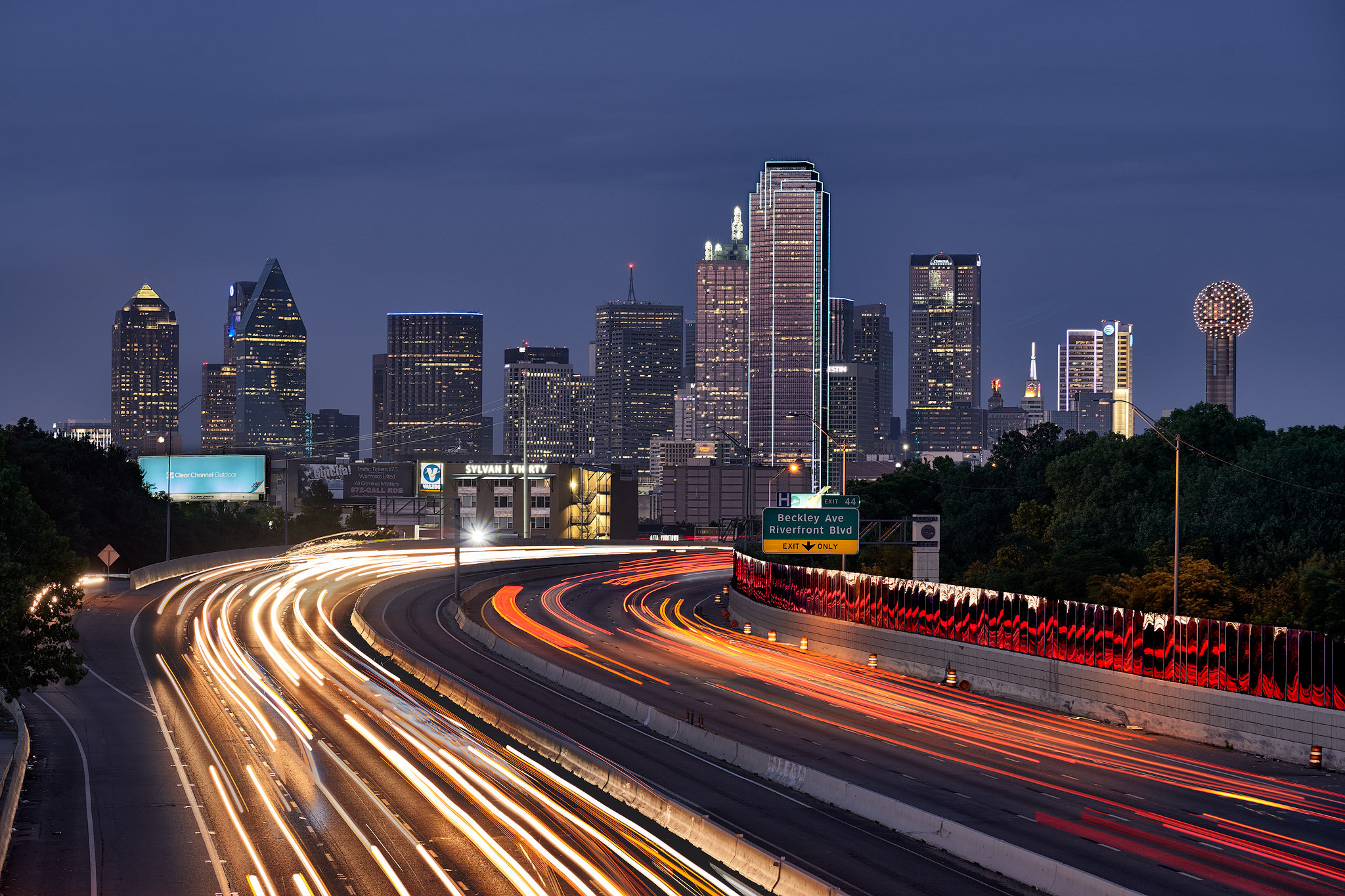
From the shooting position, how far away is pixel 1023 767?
32656mm

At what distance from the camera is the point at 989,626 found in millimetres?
47438

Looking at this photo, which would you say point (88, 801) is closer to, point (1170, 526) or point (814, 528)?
point (814, 528)

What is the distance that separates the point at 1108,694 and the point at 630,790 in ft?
60.6

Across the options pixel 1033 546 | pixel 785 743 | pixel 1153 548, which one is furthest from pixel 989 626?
pixel 1033 546

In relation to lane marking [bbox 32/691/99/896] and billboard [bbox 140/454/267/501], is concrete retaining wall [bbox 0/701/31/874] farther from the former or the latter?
billboard [bbox 140/454/267/501]

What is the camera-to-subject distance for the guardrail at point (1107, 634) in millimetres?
34031

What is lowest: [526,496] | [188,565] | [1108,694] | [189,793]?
[188,565]

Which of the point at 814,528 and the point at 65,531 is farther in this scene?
the point at 65,531

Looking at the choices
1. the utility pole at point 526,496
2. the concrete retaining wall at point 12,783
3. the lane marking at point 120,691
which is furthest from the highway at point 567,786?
the utility pole at point 526,496

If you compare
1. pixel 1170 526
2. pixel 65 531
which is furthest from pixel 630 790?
pixel 65 531

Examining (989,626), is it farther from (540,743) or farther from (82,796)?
(82,796)

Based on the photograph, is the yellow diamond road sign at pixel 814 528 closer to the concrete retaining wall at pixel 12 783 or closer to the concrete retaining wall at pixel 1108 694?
the concrete retaining wall at pixel 1108 694

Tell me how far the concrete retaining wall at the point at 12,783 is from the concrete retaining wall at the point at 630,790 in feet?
37.4

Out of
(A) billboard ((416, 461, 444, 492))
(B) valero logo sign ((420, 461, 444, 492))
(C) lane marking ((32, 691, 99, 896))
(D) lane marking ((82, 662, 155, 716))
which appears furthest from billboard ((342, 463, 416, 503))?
(C) lane marking ((32, 691, 99, 896))
